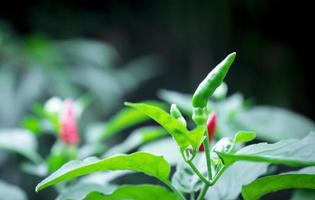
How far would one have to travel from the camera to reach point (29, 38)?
7.59 feet

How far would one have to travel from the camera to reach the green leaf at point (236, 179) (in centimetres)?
58

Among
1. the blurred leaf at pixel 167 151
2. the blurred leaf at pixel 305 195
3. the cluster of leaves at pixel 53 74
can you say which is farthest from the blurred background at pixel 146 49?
the blurred leaf at pixel 305 195

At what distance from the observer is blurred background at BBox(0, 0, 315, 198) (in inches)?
85.6

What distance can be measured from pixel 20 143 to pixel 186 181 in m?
0.35

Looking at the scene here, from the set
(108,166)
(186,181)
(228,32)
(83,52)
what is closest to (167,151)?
(186,181)

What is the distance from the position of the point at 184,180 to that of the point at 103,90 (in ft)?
5.42

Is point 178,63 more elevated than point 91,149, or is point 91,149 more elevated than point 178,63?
point 178,63

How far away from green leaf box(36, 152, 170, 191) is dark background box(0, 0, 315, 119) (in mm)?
1967

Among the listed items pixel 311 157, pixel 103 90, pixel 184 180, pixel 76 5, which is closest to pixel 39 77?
pixel 103 90

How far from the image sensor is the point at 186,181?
0.61 metres

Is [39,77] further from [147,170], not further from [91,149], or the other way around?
[147,170]

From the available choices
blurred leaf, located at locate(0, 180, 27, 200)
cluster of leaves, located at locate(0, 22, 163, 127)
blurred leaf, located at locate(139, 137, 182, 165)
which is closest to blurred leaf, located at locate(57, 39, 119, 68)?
cluster of leaves, located at locate(0, 22, 163, 127)

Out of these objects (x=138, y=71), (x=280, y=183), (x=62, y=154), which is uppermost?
(x=138, y=71)

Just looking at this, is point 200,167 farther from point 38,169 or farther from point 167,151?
point 38,169
